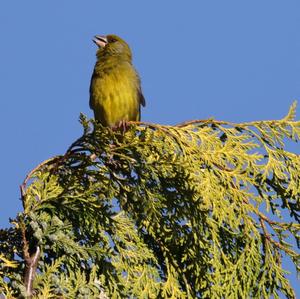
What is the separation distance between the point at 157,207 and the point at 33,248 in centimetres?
65

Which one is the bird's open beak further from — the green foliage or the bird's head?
the green foliage

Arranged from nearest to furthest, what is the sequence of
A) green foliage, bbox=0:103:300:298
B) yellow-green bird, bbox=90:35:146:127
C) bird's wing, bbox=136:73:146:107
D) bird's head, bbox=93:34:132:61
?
green foliage, bbox=0:103:300:298 → yellow-green bird, bbox=90:35:146:127 → bird's wing, bbox=136:73:146:107 → bird's head, bbox=93:34:132:61

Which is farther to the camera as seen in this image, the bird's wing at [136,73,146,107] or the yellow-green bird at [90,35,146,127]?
the bird's wing at [136,73,146,107]

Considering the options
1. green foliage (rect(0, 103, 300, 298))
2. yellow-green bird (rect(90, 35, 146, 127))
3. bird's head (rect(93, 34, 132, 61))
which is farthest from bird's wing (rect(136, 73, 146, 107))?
green foliage (rect(0, 103, 300, 298))

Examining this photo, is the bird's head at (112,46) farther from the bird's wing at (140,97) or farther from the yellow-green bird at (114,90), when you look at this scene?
the bird's wing at (140,97)

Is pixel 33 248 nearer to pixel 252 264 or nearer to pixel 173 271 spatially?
pixel 173 271

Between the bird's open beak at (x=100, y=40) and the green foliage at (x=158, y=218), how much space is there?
9.97 feet

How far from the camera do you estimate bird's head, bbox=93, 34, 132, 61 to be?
6.82 metres

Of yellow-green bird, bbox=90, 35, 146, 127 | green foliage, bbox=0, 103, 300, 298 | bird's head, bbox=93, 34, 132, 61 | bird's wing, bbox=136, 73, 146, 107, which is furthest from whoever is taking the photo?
bird's head, bbox=93, 34, 132, 61

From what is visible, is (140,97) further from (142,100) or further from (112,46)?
(112,46)

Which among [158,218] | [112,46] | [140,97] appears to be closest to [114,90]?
[140,97]

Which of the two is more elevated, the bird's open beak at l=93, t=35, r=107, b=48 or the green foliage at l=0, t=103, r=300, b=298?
the bird's open beak at l=93, t=35, r=107, b=48

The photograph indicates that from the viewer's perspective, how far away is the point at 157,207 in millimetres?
3697

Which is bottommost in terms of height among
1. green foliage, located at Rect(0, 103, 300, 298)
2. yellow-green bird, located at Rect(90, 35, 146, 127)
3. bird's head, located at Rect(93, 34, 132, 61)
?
green foliage, located at Rect(0, 103, 300, 298)
